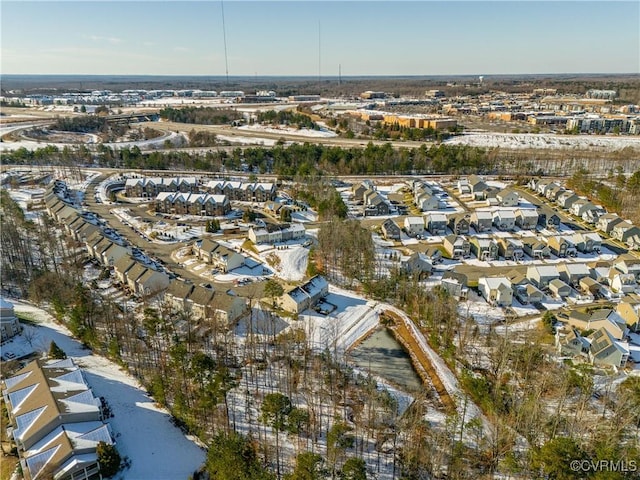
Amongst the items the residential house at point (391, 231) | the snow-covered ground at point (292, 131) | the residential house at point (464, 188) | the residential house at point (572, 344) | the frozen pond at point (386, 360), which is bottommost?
the frozen pond at point (386, 360)

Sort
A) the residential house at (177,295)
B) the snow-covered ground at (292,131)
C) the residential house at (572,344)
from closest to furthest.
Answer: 1. the residential house at (572,344)
2. the residential house at (177,295)
3. the snow-covered ground at (292,131)

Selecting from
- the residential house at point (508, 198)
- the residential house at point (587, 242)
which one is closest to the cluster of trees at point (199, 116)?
the residential house at point (508, 198)

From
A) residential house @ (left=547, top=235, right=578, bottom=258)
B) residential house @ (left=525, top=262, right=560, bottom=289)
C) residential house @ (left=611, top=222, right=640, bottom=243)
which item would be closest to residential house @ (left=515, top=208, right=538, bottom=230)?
residential house @ (left=547, top=235, right=578, bottom=258)

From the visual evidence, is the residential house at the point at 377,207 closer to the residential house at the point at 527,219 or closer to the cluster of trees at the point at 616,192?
the residential house at the point at 527,219

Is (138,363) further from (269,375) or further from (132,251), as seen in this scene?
(132,251)

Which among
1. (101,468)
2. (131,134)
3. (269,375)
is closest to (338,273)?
(269,375)
